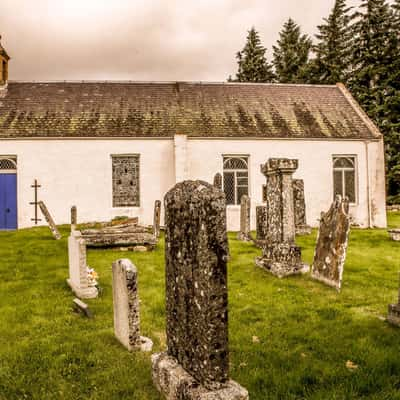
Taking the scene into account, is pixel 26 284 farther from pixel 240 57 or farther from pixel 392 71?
pixel 240 57

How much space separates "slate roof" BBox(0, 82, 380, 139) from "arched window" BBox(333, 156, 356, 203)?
1244mm

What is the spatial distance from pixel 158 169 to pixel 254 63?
84.9 ft

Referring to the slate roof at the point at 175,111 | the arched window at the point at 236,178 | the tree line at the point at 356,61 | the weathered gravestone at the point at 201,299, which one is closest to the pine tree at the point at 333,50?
the tree line at the point at 356,61

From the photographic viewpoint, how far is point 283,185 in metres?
8.91

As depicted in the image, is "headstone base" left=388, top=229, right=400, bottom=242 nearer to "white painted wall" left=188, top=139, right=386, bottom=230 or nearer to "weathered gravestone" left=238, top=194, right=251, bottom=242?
"white painted wall" left=188, top=139, right=386, bottom=230

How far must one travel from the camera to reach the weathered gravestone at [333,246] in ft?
25.1

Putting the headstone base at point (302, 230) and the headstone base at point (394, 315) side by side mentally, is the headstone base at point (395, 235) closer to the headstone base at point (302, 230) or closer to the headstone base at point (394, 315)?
the headstone base at point (302, 230)

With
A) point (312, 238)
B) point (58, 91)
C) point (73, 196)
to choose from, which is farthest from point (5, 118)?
point (312, 238)

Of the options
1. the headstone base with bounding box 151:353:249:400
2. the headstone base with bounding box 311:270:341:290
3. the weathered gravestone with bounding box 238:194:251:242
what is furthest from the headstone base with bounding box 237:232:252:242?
the headstone base with bounding box 151:353:249:400

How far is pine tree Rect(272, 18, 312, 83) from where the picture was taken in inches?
1554

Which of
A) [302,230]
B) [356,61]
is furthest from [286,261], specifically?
[356,61]

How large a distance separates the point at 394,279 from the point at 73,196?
13.8m

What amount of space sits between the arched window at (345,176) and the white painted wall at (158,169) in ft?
1.11

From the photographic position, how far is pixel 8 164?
715 inches
